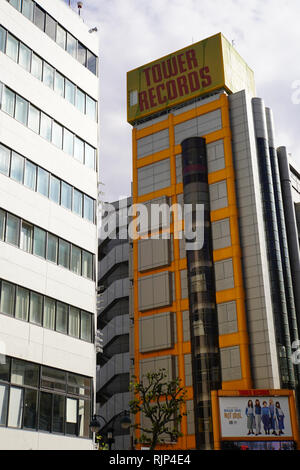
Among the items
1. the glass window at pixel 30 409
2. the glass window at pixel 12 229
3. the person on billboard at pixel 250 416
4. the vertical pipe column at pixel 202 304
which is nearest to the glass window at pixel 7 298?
the glass window at pixel 12 229

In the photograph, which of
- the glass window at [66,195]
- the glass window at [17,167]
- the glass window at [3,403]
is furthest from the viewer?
the glass window at [66,195]

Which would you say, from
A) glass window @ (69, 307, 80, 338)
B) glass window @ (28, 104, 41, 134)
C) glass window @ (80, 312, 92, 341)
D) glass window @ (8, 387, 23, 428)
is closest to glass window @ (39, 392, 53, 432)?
glass window @ (8, 387, 23, 428)

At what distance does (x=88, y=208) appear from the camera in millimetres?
40219

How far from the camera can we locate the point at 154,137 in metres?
76.8

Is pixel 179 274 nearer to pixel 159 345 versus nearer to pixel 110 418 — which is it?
pixel 159 345

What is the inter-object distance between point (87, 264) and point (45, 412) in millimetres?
10262

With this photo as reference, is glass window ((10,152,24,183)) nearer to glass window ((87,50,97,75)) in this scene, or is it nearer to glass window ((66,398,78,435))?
glass window ((87,50,97,75))

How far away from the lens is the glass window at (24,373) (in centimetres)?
3094

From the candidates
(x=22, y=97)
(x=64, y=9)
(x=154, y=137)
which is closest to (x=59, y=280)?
(x=22, y=97)

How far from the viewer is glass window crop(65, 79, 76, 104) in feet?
134

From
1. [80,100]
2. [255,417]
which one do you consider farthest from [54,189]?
[255,417]

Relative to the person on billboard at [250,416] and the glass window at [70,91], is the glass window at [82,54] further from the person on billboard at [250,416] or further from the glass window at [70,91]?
the person on billboard at [250,416]

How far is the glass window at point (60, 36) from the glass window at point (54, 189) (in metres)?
10.3

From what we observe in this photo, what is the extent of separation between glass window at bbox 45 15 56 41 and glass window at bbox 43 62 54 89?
7.95ft
